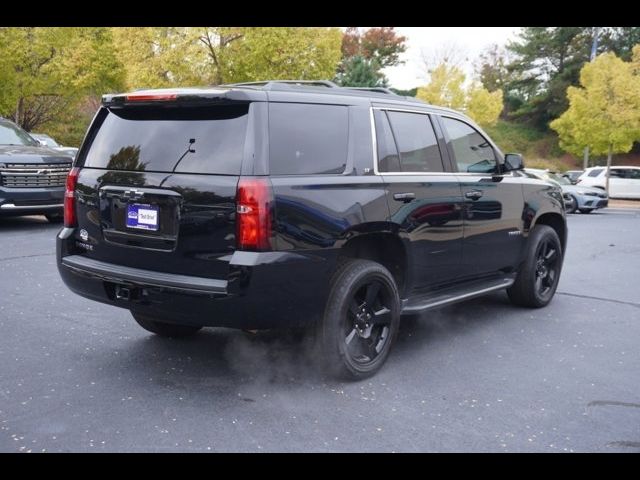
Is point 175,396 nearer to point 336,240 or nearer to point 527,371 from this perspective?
point 336,240

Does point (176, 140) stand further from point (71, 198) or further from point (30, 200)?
point (30, 200)

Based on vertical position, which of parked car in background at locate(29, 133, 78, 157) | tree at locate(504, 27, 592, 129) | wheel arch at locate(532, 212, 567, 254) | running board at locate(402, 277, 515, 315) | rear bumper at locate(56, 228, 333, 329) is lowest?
running board at locate(402, 277, 515, 315)

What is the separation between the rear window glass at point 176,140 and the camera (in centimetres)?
377

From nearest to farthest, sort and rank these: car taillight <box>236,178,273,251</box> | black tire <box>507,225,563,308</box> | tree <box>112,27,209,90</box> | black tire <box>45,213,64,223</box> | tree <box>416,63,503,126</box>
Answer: car taillight <box>236,178,273,251</box>
black tire <box>507,225,563,308</box>
black tire <box>45,213,64,223</box>
tree <box>112,27,209,90</box>
tree <box>416,63,503,126</box>

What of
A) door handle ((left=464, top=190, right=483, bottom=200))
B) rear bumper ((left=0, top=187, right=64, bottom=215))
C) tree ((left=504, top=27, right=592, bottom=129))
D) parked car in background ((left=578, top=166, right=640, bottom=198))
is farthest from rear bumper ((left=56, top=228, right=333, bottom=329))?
tree ((left=504, top=27, right=592, bottom=129))

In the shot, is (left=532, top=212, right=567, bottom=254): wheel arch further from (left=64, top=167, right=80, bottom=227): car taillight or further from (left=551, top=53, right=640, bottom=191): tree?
(left=551, top=53, right=640, bottom=191): tree

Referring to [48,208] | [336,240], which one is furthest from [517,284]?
[48,208]

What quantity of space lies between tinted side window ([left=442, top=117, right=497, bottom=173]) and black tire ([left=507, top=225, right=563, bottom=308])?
3.05 feet

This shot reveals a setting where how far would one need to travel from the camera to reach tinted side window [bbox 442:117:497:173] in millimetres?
5207

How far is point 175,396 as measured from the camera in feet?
12.9

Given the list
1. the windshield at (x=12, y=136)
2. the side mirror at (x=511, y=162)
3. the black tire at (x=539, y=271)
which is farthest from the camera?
the windshield at (x=12, y=136)

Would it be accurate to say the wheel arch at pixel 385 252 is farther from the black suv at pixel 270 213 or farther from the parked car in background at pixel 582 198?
the parked car in background at pixel 582 198

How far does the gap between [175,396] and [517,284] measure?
3.43 metres

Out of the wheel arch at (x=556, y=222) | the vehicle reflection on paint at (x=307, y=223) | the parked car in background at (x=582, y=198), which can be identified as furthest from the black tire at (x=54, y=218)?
the parked car in background at (x=582, y=198)
